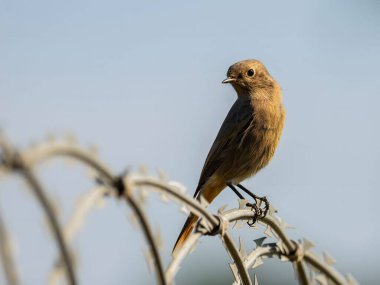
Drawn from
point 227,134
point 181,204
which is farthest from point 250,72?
point 181,204

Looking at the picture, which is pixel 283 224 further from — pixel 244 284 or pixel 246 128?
pixel 246 128

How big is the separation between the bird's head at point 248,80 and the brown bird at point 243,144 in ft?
0.43

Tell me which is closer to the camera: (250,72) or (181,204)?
(181,204)

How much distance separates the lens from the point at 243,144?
6.75 meters

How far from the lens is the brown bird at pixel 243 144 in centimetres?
666

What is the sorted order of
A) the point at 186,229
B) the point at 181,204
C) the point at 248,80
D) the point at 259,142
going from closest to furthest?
the point at 181,204
the point at 186,229
the point at 259,142
the point at 248,80

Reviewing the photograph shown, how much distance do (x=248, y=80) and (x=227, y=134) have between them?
690mm

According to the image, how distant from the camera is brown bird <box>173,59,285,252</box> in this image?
6.66 metres

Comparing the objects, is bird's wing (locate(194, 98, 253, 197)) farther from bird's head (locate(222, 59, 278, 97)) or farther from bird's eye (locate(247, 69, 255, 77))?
bird's eye (locate(247, 69, 255, 77))

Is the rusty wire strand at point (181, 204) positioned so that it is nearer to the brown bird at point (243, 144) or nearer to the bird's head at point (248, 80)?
the brown bird at point (243, 144)

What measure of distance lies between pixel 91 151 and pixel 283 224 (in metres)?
1.51

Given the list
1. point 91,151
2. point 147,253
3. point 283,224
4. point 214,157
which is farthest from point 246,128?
point 91,151

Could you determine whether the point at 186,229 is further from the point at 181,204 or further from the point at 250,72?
the point at 181,204

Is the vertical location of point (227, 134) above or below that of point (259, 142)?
above
